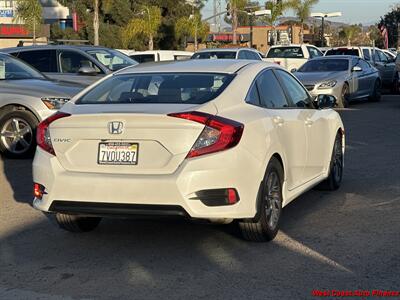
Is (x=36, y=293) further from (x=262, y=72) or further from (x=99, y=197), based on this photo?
(x=262, y=72)

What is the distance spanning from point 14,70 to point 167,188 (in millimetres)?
7005

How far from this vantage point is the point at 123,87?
232 inches

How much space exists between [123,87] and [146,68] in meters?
0.45

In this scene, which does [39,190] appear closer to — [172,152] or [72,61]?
[172,152]

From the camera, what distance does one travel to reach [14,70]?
36.1ft

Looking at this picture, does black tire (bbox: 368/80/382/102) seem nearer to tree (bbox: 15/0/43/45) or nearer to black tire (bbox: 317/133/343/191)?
black tire (bbox: 317/133/343/191)

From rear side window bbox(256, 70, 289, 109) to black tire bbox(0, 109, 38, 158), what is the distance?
16.0ft

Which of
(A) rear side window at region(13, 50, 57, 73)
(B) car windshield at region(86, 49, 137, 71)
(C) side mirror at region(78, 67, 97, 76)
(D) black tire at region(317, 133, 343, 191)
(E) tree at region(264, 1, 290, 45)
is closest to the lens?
(D) black tire at region(317, 133, 343, 191)

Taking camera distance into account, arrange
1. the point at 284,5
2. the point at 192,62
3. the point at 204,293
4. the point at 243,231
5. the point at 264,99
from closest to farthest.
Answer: the point at 204,293, the point at 243,231, the point at 264,99, the point at 192,62, the point at 284,5

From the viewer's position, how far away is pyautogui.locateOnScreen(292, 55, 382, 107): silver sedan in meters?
17.4

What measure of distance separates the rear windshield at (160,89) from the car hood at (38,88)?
417 cm

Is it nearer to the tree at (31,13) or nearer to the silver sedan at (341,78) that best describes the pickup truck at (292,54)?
the silver sedan at (341,78)

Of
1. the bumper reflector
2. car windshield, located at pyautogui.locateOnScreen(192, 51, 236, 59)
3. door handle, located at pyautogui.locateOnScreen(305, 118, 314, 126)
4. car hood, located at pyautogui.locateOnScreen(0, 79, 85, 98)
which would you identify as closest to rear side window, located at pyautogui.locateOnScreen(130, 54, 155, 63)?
car windshield, located at pyautogui.locateOnScreen(192, 51, 236, 59)

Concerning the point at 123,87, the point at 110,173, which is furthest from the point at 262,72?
the point at 110,173
